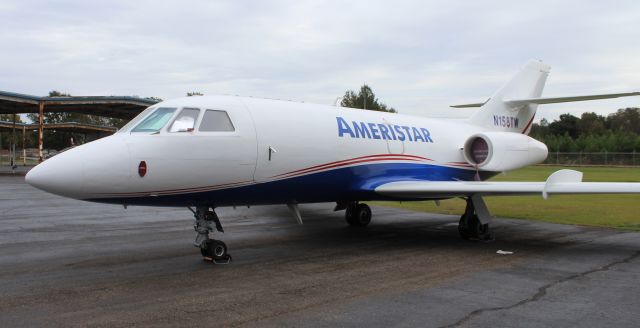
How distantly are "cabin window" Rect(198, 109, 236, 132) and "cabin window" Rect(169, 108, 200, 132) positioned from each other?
136 mm

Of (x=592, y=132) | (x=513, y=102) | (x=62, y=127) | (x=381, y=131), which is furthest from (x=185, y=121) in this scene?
(x=592, y=132)

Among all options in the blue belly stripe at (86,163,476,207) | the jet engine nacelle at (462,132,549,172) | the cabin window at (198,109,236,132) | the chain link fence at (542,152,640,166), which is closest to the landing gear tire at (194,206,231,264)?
the blue belly stripe at (86,163,476,207)

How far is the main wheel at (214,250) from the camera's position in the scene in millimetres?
8312

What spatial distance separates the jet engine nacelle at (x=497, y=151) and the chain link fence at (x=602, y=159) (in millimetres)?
49228

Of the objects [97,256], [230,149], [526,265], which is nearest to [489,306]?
[526,265]

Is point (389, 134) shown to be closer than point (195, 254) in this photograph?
No

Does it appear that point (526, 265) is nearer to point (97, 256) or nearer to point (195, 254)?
point (195, 254)

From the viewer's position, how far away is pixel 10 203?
17.7 meters

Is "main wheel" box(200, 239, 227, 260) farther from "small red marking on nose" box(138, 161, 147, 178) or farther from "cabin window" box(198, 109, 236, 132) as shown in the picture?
"cabin window" box(198, 109, 236, 132)

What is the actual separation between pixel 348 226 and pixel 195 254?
528cm

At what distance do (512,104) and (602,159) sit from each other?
4831 cm

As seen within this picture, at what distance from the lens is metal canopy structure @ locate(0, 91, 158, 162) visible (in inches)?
1409

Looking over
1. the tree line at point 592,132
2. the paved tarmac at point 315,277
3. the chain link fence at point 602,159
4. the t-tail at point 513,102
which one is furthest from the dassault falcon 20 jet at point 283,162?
the tree line at point 592,132

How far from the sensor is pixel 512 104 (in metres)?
15.8
